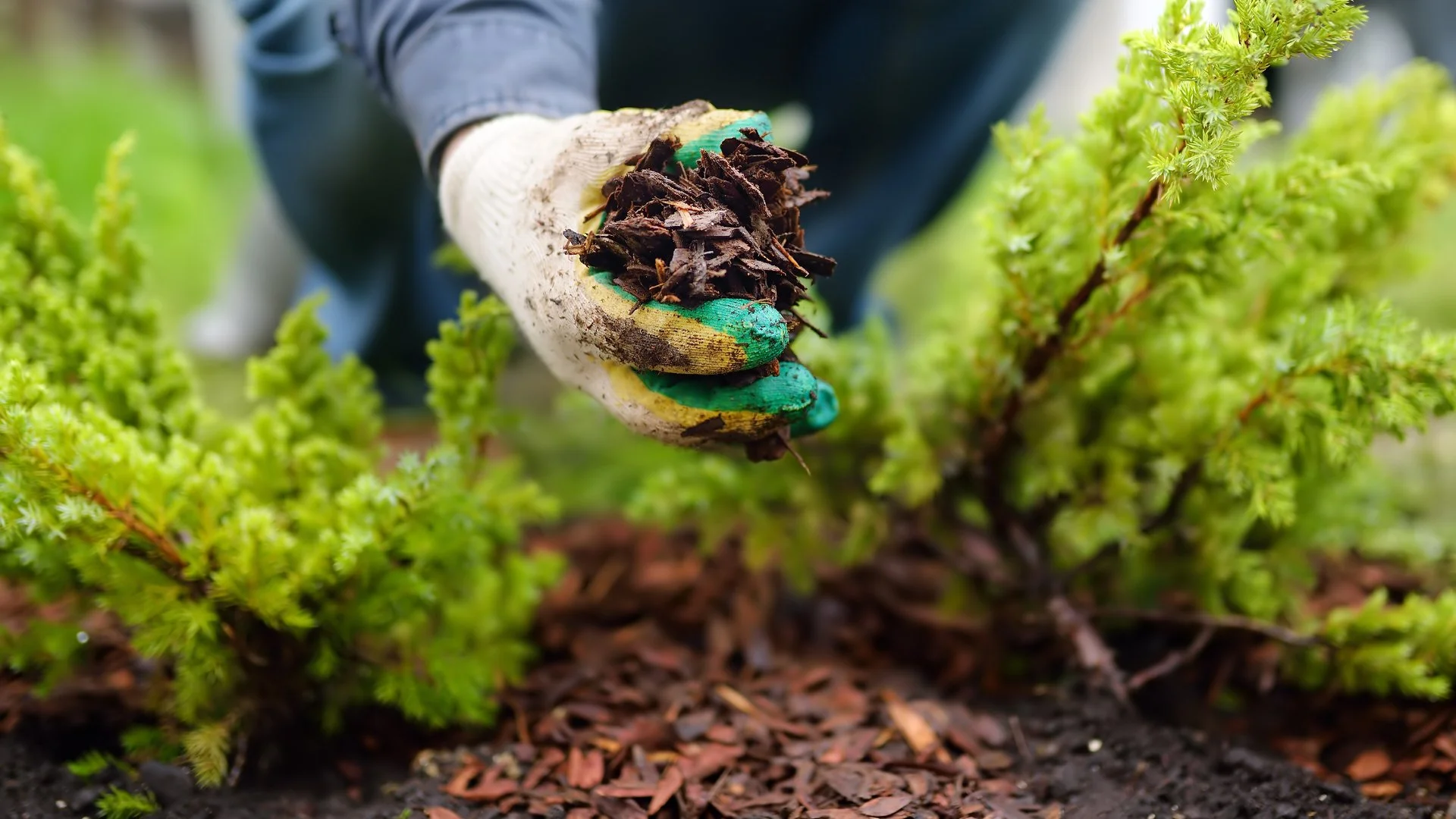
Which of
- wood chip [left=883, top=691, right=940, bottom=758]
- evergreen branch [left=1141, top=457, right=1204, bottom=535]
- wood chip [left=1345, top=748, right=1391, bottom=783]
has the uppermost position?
evergreen branch [left=1141, top=457, right=1204, bottom=535]

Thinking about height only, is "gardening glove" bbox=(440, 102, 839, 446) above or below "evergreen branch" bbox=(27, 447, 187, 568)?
above

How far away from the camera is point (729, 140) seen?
1208 millimetres

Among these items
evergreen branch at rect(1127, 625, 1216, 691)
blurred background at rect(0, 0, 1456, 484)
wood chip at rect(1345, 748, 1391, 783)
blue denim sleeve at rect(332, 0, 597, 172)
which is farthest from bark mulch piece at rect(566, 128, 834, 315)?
wood chip at rect(1345, 748, 1391, 783)

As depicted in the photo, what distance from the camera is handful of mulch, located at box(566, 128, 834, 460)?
113 cm

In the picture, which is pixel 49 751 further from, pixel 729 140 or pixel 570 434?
pixel 570 434

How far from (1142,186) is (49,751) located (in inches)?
70.9

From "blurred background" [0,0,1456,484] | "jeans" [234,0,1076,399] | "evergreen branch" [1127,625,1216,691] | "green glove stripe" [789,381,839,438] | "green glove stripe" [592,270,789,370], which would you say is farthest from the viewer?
"blurred background" [0,0,1456,484]

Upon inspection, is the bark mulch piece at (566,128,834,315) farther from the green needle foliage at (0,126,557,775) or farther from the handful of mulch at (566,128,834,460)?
the green needle foliage at (0,126,557,775)

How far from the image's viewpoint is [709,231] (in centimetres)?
113

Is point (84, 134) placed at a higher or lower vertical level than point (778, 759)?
higher

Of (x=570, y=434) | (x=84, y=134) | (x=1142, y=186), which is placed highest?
(x=84, y=134)

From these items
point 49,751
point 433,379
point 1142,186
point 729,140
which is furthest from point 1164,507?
point 49,751

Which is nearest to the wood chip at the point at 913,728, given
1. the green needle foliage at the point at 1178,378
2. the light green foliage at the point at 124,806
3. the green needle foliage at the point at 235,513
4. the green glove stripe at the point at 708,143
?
the green needle foliage at the point at 1178,378

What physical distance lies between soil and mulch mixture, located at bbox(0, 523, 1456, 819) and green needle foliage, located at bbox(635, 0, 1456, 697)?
0.13m
